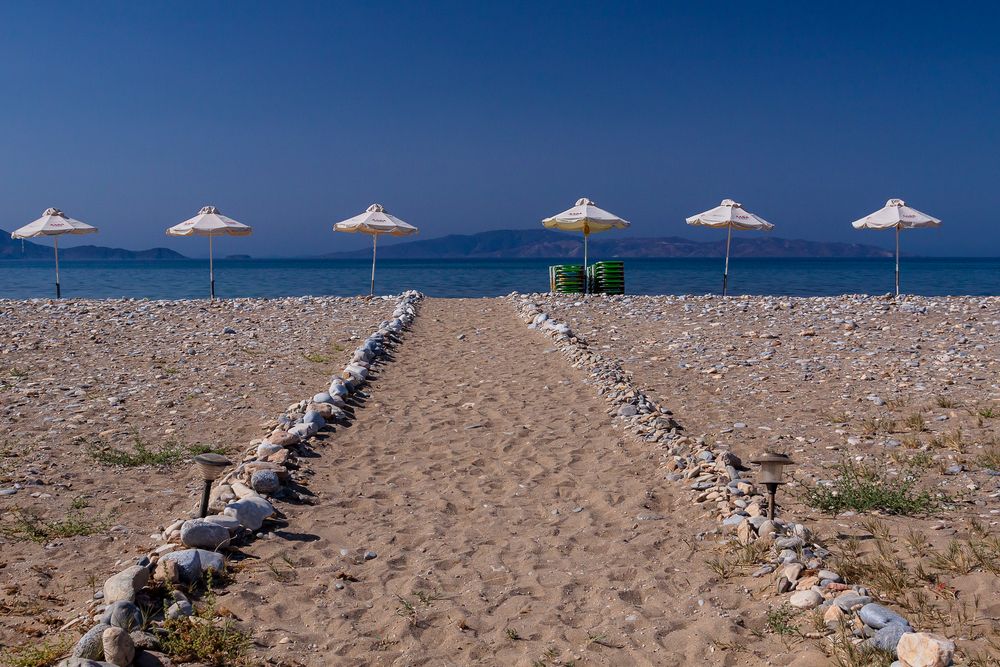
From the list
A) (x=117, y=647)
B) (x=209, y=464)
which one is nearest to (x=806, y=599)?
(x=117, y=647)

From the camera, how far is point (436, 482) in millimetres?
6070

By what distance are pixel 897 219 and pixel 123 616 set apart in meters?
23.5

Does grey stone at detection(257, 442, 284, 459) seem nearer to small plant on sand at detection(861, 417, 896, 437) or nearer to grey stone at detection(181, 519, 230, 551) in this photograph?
grey stone at detection(181, 519, 230, 551)

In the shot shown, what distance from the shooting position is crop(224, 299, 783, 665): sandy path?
368cm

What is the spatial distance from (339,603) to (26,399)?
243 inches

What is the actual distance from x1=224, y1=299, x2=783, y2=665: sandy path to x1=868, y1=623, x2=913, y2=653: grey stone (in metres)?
0.46

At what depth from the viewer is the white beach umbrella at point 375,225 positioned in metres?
23.2

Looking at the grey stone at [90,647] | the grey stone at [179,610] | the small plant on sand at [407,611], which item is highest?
the grey stone at [90,647]

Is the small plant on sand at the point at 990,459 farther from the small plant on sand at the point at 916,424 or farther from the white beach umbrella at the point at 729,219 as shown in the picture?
the white beach umbrella at the point at 729,219

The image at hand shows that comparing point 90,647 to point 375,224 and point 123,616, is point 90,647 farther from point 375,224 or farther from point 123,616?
point 375,224

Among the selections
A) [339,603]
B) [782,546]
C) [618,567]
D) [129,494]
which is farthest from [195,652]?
[782,546]

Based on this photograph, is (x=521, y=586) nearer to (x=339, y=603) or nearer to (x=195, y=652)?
(x=339, y=603)

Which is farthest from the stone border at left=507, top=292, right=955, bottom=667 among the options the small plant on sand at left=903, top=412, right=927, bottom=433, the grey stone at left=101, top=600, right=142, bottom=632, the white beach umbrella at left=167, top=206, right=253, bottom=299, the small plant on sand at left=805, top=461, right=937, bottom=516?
the white beach umbrella at left=167, top=206, right=253, bottom=299

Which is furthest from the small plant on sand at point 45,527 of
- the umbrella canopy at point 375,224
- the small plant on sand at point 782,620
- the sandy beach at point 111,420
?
the umbrella canopy at point 375,224
